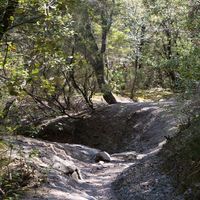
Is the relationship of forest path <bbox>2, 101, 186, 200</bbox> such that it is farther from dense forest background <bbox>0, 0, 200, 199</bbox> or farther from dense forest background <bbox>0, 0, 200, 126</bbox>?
dense forest background <bbox>0, 0, 200, 126</bbox>

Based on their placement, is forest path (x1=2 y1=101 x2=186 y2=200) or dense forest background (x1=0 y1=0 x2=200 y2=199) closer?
dense forest background (x1=0 y1=0 x2=200 y2=199)

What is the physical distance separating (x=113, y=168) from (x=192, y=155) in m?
5.72

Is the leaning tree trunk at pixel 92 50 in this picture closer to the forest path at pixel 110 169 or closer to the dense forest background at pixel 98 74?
the dense forest background at pixel 98 74

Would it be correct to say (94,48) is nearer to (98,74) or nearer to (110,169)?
(98,74)

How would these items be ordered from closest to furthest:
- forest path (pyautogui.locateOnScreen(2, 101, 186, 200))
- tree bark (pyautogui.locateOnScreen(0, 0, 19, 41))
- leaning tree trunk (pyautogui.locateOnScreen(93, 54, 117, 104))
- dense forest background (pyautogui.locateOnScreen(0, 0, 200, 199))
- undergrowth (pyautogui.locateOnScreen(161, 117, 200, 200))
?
tree bark (pyautogui.locateOnScreen(0, 0, 19, 41)), dense forest background (pyautogui.locateOnScreen(0, 0, 200, 199)), undergrowth (pyautogui.locateOnScreen(161, 117, 200, 200)), forest path (pyautogui.locateOnScreen(2, 101, 186, 200)), leaning tree trunk (pyautogui.locateOnScreen(93, 54, 117, 104))

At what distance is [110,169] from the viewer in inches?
606

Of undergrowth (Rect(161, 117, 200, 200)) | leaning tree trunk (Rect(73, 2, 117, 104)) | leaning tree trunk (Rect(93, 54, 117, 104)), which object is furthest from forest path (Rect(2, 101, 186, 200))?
leaning tree trunk (Rect(73, 2, 117, 104))

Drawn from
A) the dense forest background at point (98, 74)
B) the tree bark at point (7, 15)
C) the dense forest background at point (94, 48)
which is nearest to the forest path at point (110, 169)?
the dense forest background at point (98, 74)

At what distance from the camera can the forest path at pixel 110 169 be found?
1030 cm

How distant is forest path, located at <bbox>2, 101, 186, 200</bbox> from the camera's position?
10.3 m

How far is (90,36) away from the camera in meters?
23.8

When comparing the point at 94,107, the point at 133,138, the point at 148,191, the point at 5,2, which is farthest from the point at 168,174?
the point at 94,107

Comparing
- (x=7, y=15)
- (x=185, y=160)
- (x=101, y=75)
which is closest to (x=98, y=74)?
(x=101, y=75)

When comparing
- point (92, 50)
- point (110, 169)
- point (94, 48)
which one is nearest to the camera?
point (110, 169)
